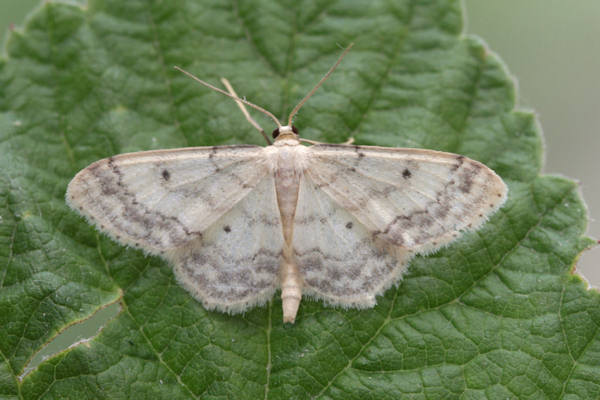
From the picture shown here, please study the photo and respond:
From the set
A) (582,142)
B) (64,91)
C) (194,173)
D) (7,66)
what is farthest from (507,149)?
(582,142)

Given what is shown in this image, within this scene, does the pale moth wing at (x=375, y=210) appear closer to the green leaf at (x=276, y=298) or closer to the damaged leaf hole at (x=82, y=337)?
the green leaf at (x=276, y=298)

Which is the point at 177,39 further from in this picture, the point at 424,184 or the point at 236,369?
the point at 236,369

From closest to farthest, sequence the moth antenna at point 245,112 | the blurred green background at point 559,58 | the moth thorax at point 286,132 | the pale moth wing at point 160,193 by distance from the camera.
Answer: the pale moth wing at point 160,193 < the moth thorax at point 286,132 < the moth antenna at point 245,112 < the blurred green background at point 559,58

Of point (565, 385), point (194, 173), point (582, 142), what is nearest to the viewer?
point (565, 385)

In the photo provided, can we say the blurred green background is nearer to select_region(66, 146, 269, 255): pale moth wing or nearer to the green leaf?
the green leaf

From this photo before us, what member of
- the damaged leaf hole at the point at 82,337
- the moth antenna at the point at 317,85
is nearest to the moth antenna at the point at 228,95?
the moth antenna at the point at 317,85

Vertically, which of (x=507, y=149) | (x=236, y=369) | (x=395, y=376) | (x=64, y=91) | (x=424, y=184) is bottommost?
(x=236, y=369)
